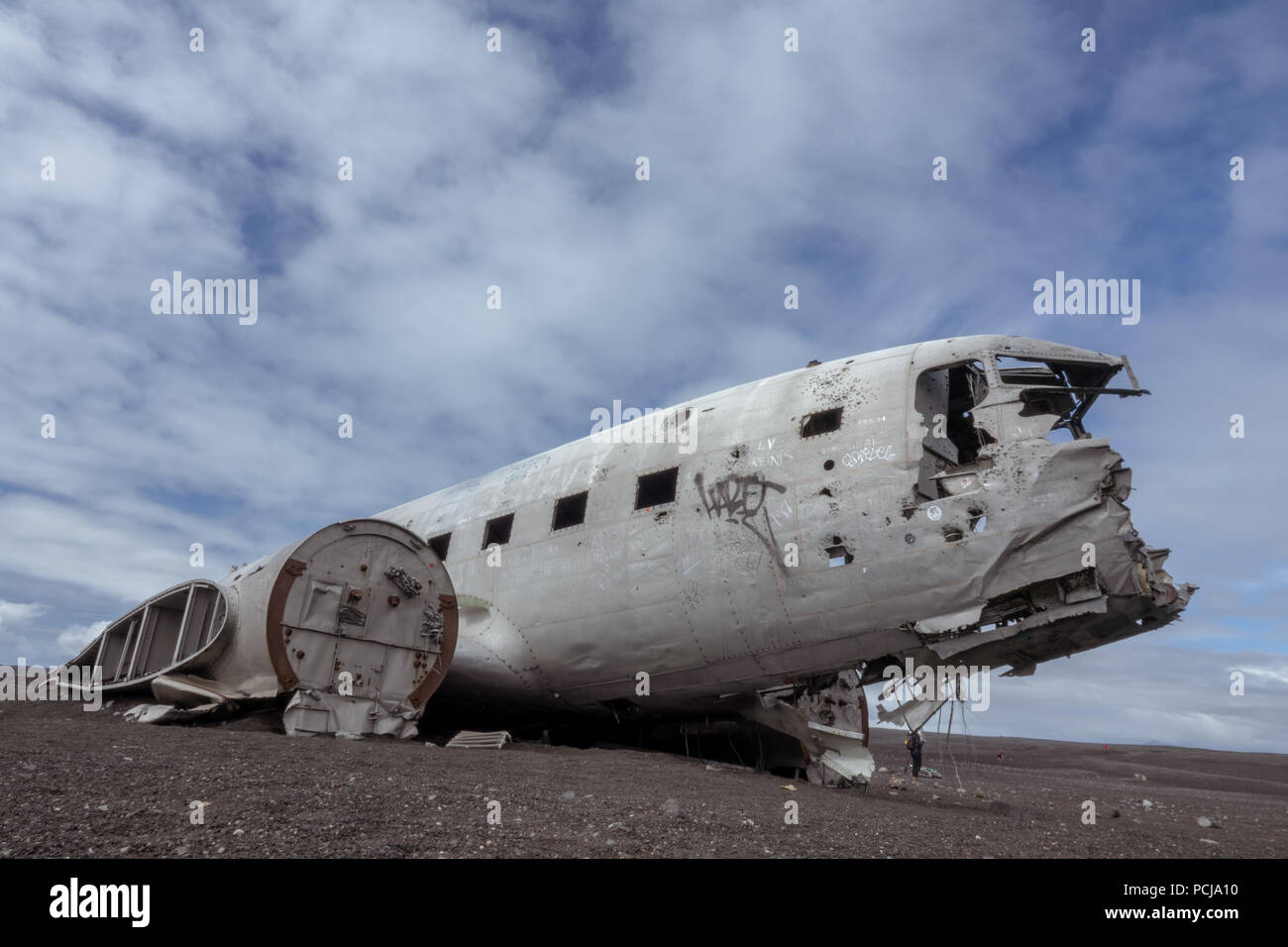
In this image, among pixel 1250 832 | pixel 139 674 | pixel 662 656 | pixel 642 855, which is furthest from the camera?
pixel 139 674

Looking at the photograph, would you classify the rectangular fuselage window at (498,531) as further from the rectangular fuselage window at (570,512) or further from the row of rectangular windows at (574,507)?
the rectangular fuselage window at (570,512)

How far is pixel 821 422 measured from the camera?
11.9 metres

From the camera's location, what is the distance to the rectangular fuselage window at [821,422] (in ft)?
38.4

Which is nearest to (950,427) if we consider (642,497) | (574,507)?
(642,497)

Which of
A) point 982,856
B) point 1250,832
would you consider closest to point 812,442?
point 982,856

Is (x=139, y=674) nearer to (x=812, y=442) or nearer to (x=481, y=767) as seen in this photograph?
(x=481, y=767)

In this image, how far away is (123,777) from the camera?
7.15 m

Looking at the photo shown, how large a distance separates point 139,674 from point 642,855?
12.7 m

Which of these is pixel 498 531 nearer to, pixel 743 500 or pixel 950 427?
pixel 743 500

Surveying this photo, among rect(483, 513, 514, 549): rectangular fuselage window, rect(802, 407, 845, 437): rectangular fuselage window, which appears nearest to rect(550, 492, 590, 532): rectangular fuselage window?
rect(483, 513, 514, 549): rectangular fuselage window

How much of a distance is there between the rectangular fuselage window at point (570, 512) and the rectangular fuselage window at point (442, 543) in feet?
10.4

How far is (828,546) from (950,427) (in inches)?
120

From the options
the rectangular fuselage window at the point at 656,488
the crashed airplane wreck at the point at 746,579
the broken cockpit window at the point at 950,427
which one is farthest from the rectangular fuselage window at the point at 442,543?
the broken cockpit window at the point at 950,427

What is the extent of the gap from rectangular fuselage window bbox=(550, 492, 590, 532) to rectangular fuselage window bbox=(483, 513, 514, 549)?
4.05 ft
